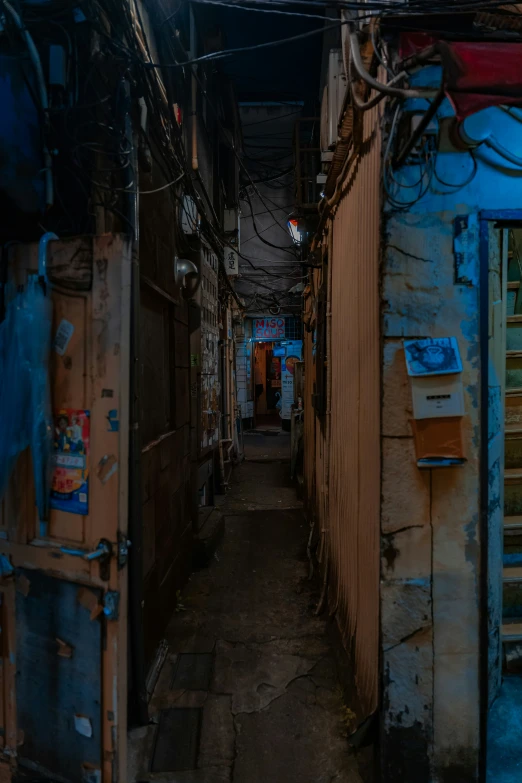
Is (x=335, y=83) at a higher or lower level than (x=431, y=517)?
higher

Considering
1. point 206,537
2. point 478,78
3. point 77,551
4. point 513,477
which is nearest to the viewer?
point 478,78

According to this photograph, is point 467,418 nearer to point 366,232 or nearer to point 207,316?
point 366,232

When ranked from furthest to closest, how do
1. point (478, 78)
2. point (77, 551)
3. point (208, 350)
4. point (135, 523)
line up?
point (208, 350), point (135, 523), point (77, 551), point (478, 78)

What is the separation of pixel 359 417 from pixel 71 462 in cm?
216

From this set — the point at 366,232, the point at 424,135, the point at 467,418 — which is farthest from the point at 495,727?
the point at 424,135

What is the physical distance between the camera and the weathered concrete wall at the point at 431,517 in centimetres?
271

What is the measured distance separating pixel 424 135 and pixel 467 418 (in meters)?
1.83

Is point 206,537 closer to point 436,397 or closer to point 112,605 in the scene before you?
point 112,605

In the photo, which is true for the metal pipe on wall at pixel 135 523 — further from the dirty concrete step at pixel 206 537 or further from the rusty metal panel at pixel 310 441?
the rusty metal panel at pixel 310 441

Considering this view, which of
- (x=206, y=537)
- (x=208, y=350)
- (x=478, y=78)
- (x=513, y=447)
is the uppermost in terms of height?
(x=478, y=78)

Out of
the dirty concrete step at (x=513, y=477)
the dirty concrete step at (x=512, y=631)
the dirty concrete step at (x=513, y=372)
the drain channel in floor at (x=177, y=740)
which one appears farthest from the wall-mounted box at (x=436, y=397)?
the drain channel in floor at (x=177, y=740)

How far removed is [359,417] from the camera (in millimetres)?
3459

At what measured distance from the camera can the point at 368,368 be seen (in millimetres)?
3121

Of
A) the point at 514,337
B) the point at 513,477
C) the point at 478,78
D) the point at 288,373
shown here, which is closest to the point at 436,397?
the point at 478,78
